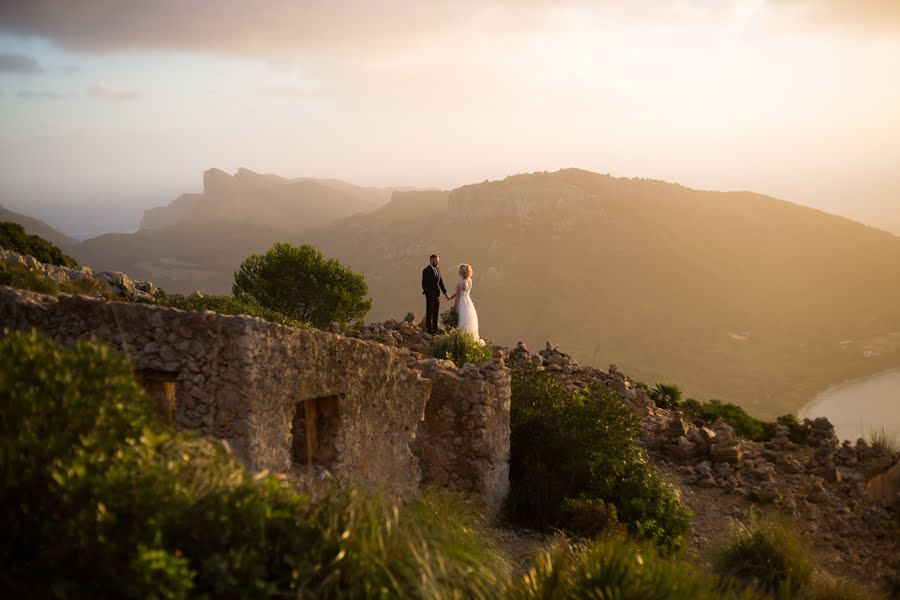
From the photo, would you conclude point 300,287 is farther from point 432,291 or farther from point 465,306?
point 465,306

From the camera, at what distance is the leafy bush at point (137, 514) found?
391cm

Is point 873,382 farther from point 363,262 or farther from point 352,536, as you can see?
point 363,262

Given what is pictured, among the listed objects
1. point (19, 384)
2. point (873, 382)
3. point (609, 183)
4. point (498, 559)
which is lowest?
point (873, 382)

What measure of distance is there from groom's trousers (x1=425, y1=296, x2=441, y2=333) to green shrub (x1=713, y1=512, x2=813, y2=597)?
9.63 metres

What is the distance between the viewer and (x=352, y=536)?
4.61 meters

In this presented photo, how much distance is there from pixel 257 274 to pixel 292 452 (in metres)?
21.1

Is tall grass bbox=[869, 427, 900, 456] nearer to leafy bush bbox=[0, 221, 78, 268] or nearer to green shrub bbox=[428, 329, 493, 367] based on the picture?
green shrub bbox=[428, 329, 493, 367]

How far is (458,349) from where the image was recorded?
15.1m

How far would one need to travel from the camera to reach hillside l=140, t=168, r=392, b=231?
158 m

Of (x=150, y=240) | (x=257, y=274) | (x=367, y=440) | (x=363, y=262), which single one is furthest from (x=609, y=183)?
(x=367, y=440)

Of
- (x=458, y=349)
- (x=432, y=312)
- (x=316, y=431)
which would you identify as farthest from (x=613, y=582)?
(x=432, y=312)

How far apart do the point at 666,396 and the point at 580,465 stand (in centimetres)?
893

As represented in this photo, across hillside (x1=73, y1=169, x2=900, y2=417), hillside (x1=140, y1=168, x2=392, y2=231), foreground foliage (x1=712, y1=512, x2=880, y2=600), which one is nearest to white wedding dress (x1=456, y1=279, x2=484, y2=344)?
foreground foliage (x1=712, y1=512, x2=880, y2=600)

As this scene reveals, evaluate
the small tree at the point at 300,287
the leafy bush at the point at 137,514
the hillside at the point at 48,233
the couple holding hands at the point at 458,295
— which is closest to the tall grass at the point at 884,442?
the couple holding hands at the point at 458,295
